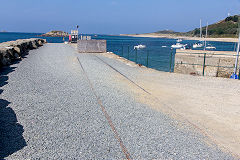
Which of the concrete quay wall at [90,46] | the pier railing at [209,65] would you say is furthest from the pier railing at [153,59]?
the concrete quay wall at [90,46]

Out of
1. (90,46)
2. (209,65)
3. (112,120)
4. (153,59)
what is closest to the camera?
(112,120)

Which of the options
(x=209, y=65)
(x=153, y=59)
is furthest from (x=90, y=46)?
(x=209, y=65)

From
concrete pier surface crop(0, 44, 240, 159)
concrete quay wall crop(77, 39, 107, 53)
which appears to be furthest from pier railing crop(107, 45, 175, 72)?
concrete pier surface crop(0, 44, 240, 159)

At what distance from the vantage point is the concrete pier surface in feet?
16.7

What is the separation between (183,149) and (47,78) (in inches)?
351

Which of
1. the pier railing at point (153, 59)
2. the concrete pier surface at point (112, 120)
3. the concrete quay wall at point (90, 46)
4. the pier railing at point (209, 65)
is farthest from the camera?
the concrete quay wall at point (90, 46)

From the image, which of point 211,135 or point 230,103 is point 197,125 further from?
point 230,103

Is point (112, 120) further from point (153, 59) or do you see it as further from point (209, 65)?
point (153, 59)

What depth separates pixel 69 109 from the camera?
7543 millimetres

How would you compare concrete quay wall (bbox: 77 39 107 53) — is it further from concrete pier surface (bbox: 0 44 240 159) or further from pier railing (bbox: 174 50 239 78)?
concrete pier surface (bbox: 0 44 240 159)

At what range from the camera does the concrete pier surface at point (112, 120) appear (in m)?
5.08

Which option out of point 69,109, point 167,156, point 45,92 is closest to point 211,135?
point 167,156

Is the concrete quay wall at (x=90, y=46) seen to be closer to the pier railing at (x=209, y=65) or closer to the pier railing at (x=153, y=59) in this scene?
the pier railing at (x=153, y=59)

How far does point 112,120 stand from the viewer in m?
6.77
